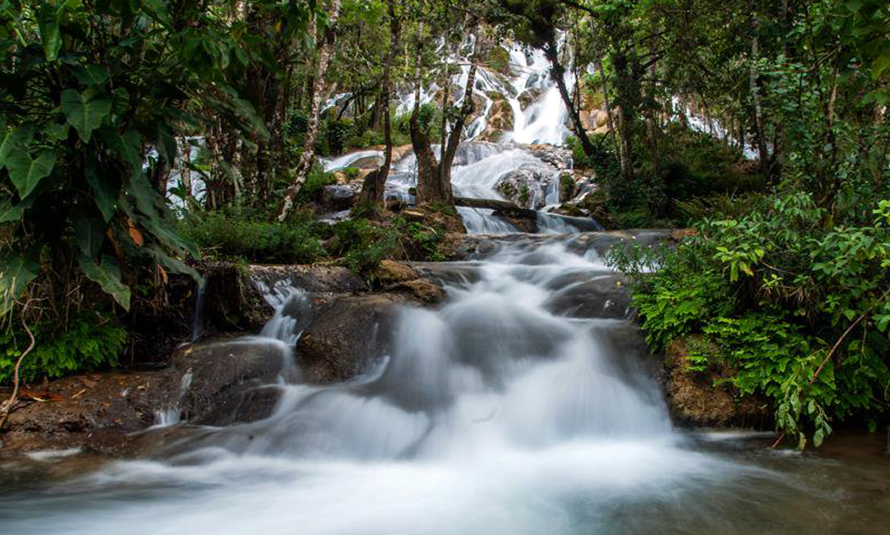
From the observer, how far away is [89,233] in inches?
147

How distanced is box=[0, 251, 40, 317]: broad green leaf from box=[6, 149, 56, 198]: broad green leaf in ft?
2.31

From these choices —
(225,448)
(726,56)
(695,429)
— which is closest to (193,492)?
(225,448)

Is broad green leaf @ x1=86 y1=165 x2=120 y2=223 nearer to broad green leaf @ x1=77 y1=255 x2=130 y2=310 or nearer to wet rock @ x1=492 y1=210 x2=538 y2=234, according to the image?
broad green leaf @ x1=77 y1=255 x2=130 y2=310

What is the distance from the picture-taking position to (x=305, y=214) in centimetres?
927

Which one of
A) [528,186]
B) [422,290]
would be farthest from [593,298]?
[528,186]

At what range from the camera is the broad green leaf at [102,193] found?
362cm

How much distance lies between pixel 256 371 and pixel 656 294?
3852 mm

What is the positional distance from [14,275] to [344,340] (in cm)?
265

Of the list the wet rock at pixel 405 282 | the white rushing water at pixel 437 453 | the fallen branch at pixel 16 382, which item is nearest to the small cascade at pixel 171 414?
the white rushing water at pixel 437 453

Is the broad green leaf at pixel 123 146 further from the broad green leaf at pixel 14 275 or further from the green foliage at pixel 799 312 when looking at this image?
the green foliage at pixel 799 312

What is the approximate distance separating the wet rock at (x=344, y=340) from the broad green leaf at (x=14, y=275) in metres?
2.29

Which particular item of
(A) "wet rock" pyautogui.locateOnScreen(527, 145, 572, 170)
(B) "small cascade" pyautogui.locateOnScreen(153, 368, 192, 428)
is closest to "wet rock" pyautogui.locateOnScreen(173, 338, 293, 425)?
(B) "small cascade" pyautogui.locateOnScreen(153, 368, 192, 428)

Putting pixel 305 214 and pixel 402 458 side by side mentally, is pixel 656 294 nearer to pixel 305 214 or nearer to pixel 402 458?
pixel 402 458

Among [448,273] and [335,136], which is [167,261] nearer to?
[448,273]
